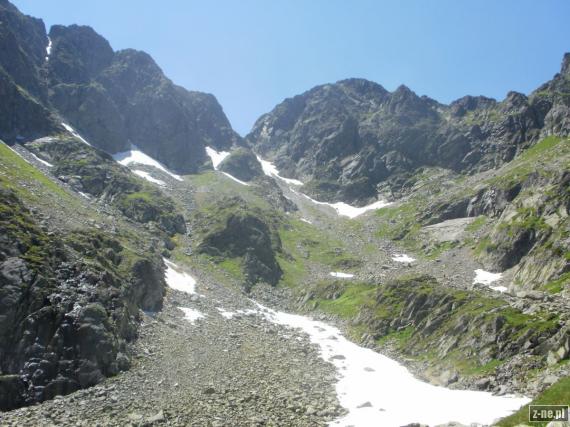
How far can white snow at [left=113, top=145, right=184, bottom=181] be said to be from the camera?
182m

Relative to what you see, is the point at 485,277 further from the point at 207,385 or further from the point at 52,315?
the point at 52,315

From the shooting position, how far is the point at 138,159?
188 m

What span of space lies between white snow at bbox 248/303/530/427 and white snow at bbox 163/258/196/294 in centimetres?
3402

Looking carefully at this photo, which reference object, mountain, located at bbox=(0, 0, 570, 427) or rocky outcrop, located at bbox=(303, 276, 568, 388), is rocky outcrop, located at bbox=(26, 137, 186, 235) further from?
rocky outcrop, located at bbox=(303, 276, 568, 388)

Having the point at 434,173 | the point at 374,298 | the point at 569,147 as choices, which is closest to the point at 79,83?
the point at 434,173

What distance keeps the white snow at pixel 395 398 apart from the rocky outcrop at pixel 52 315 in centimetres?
2402

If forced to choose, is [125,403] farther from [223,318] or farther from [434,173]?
[434,173]

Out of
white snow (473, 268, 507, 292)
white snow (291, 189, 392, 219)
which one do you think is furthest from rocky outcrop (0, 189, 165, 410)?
white snow (291, 189, 392, 219)

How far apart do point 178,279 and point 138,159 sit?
372 feet

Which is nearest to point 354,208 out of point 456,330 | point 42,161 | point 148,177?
point 148,177

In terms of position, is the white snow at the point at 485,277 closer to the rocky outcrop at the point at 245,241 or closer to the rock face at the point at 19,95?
the rocky outcrop at the point at 245,241

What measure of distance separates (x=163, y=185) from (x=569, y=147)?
131m

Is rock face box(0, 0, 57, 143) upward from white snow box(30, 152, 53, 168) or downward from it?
upward

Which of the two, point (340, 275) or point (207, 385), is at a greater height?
point (340, 275)
